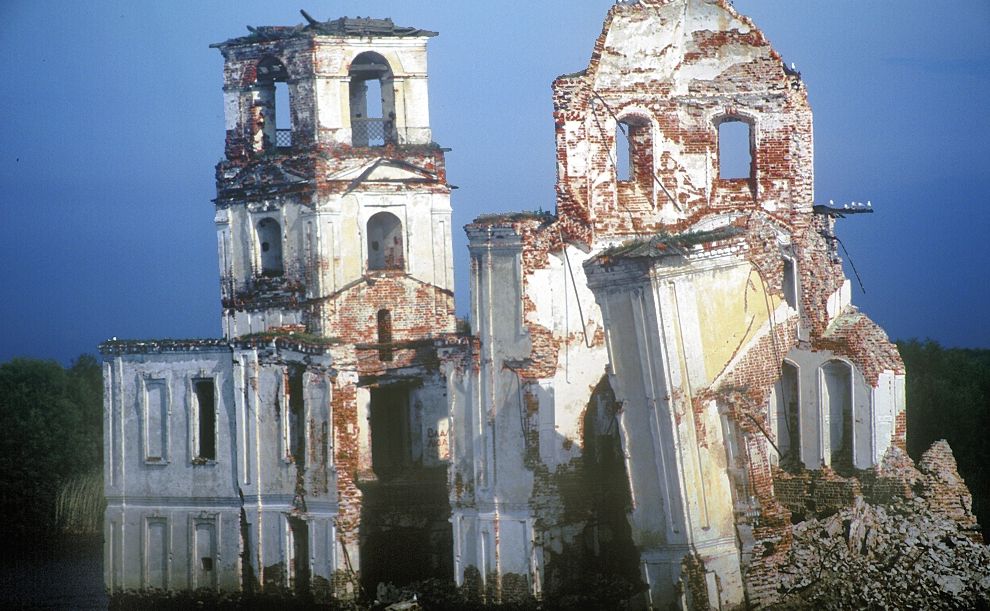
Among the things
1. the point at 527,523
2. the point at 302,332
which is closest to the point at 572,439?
the point at 527,523

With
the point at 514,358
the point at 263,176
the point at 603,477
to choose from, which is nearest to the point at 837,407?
the point at 603,477

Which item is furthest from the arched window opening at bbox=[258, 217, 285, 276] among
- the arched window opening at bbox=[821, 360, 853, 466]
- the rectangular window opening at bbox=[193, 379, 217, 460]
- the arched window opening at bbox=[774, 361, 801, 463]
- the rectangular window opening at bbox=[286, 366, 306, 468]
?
the arched window opening at bbox=[821, 360, 853, 466]

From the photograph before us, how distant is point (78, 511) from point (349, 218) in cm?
1514

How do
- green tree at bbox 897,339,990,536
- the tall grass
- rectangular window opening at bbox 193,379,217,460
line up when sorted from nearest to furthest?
rectangular window opening at bbox 193,379,217,460 → green tree at bbox 897,339,990,536 → the tall grass

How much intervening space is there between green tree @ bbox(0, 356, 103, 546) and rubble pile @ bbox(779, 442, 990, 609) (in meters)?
24.5

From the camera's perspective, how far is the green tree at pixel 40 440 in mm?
47219

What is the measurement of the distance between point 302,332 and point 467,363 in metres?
5.11

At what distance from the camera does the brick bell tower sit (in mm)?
34375

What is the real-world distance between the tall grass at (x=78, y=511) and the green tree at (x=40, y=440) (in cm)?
39

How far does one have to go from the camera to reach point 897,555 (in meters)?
27.1

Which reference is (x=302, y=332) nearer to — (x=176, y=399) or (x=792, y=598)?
(x=176, y=399)

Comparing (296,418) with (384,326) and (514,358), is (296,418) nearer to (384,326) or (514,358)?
(384,326)

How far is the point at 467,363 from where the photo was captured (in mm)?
30594

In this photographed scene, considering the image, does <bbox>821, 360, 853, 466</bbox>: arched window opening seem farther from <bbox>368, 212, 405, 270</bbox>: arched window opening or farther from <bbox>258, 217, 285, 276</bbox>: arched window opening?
<bbox>258, 217, 285, 276</bbox>: arched window opening
